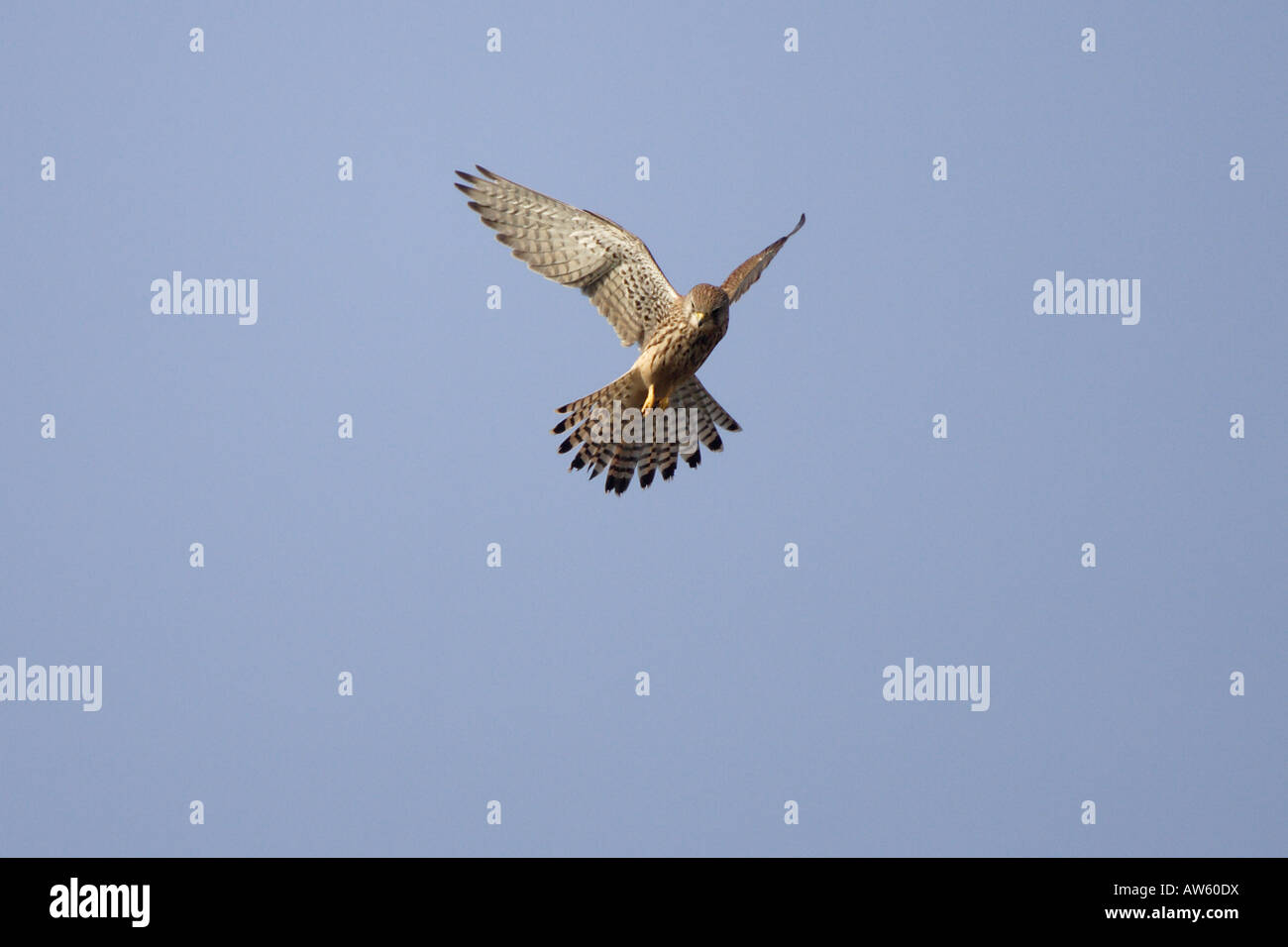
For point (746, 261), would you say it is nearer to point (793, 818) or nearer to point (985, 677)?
point (793, 818)

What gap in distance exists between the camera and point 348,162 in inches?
869

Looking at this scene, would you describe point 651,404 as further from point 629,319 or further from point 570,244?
point 570,244

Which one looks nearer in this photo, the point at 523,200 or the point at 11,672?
the point at 523,200

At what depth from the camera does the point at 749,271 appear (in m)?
14.4

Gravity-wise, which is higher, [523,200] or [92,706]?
[523,200]

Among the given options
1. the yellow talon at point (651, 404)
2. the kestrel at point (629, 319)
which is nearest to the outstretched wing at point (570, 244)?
the kestrel at point (629, 319)

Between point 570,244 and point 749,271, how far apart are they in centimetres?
140

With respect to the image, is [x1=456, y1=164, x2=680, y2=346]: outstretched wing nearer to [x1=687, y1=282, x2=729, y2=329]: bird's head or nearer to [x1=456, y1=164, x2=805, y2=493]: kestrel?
[x1=456, y1=164, x2=805, y2=493]: kestrel

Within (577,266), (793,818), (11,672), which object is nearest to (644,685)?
(793,818)

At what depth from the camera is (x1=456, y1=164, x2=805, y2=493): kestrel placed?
14.2 metres

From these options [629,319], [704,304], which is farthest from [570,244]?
[704,304]

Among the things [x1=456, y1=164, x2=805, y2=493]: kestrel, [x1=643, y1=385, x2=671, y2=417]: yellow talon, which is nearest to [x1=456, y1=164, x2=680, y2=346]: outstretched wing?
[x1=456, y1=164, x2=805, y2=493]: kestrel

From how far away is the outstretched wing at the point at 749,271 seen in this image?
1429cm
